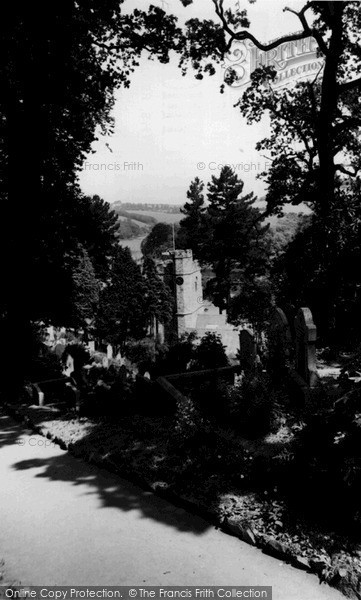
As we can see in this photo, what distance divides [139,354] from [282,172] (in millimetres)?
16839

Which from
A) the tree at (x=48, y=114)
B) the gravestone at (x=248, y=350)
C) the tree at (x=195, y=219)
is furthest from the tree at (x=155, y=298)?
the gravestone at (x=248, y=350)

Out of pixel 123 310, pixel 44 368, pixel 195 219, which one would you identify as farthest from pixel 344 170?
pixel 195 219

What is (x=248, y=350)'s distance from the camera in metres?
12.0

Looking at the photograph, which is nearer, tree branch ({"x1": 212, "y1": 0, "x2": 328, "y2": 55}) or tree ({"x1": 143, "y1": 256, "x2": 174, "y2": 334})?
tree branch ({"x1": 212, "y1": 0, "x2": 328, "y2": 55})

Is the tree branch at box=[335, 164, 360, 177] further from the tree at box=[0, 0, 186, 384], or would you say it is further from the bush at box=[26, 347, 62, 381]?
the bush at box=[26, 347, 62, 381]

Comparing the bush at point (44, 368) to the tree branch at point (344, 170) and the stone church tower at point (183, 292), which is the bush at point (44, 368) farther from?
the stone church tower at point (183, 292)

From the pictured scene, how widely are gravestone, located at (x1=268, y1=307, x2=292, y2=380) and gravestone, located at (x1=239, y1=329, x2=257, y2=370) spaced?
0.48 metres

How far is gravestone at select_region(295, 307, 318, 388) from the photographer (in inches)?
396

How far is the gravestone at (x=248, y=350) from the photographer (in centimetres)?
1183

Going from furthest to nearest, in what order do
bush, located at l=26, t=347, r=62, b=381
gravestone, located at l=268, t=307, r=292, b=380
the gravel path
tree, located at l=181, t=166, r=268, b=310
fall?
tree, located at l=181, t=166, r=268, b=310 → bush, located at l=26, t=347, r=62, b=381 → gravestone, located at l=268, t=307, r=292, b=380 → the gravel path

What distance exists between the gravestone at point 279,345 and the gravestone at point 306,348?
0.43 meters

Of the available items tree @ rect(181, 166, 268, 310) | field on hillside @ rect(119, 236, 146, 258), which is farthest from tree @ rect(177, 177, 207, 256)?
field on hillside @ rect(119, 236, 146, 258)

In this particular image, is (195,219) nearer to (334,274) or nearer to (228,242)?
(228,242)

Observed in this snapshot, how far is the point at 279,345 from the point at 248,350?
1266 millimetres
